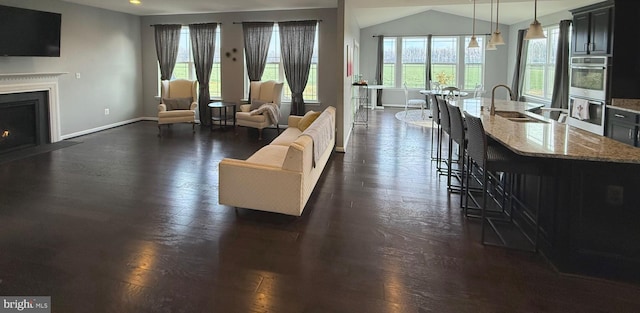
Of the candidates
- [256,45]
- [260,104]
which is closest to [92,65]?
[256,45]

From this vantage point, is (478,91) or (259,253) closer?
(259,253)

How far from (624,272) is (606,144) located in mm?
858

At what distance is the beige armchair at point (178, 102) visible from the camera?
27.1ft

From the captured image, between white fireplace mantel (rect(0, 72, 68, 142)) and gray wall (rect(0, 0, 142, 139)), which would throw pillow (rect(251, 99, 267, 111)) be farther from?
white fireplace mantel (rect(0, 72, 68, 142))

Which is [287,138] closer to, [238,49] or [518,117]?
[518,117]

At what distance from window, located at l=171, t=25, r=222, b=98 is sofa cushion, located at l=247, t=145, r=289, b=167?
523cm

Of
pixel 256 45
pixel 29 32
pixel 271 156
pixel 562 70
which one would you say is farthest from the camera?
pixel 256 45

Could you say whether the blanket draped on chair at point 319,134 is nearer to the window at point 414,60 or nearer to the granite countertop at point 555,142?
the granite countertop at point 555,142

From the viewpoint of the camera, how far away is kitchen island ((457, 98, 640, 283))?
2.53 m

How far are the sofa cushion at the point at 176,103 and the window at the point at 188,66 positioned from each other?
91 cm

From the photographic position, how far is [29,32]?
6.33 meters

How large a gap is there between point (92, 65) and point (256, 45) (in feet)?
10.9

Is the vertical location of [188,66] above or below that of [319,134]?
above

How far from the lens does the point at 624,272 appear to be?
2.65 meters
